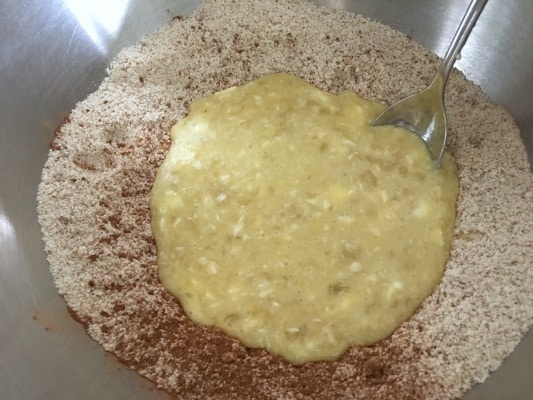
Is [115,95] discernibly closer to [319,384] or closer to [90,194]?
[90,194]

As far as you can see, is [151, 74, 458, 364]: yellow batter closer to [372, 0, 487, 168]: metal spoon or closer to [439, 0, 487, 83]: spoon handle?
[372, 0, 487, 168]: metal spoon

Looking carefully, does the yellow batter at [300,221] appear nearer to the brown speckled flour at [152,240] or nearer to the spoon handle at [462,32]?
the brown speckled flour at [152,240]

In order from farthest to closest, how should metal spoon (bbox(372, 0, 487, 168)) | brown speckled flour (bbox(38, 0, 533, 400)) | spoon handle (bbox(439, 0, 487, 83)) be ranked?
metal spoon (bbox(372, 0, 487, 168)) < spoon handle (bbox(439, 0, 487, 83)) < brown speckled flour (bbox(38, 0, 533, 400))

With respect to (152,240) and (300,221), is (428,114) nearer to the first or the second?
(300,221)

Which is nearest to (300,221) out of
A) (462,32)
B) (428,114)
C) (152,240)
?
(152,240)

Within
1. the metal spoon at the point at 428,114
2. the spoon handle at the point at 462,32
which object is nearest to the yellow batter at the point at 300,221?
the metal spoon at the point at 428,114

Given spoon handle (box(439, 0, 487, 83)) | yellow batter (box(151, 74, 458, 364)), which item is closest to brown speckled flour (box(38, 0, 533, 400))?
yellow batter (box(151, 74, 458, 364))

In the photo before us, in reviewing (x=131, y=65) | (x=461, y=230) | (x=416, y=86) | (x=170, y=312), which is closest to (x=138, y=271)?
(x=170, y=312)
